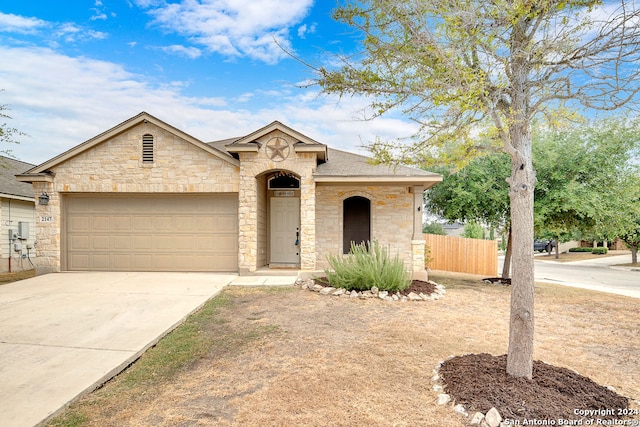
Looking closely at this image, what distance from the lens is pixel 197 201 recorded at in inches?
426

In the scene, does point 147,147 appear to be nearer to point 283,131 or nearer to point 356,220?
point 283,131

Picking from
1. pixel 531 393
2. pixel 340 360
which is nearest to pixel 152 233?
pixel 340 360

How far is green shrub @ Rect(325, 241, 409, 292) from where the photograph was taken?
8.26 metres

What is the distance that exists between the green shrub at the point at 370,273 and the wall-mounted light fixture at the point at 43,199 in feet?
Result: 27.7

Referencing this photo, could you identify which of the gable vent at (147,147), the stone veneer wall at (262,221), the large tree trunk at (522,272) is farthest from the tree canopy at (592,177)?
the gable vent at (147,147)

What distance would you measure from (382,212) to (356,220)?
0.87m

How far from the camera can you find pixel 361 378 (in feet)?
12.5

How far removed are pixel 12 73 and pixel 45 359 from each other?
1049cm

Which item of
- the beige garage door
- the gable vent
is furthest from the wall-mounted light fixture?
the gable vent

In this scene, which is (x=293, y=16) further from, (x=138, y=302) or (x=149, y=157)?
(x=138, y=302)

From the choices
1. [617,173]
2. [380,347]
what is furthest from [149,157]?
[617,173]

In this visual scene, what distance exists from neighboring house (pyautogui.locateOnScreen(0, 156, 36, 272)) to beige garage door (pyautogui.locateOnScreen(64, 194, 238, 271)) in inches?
164

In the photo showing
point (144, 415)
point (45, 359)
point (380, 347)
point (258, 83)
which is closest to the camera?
point (144, 415)

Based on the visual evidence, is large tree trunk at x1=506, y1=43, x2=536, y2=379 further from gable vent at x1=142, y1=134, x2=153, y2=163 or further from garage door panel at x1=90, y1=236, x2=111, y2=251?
garage door panel at x1=90, y1=236, x2=111, y2=251
